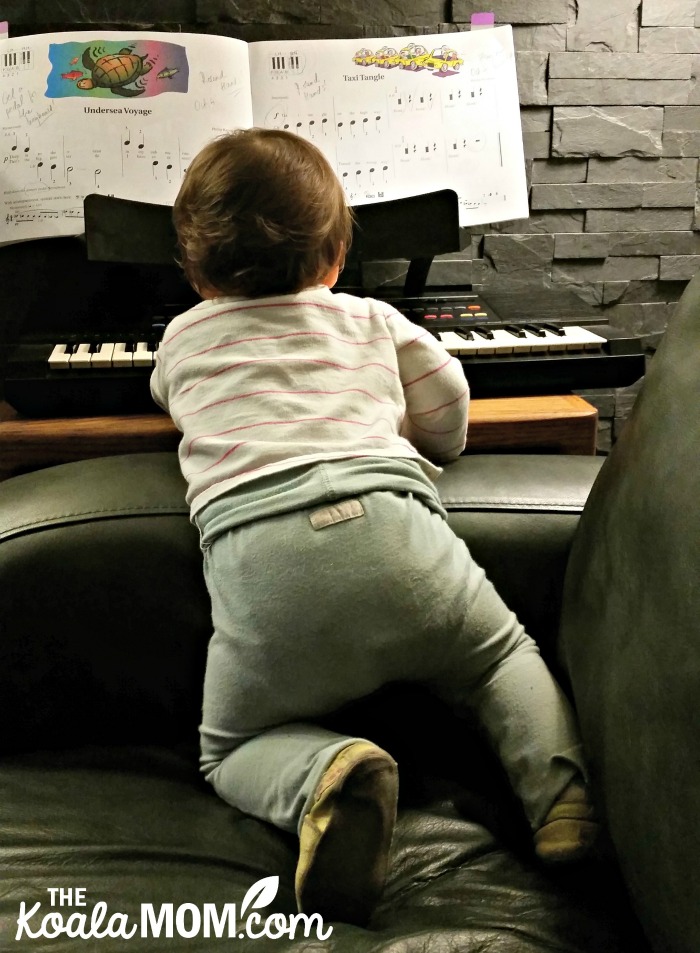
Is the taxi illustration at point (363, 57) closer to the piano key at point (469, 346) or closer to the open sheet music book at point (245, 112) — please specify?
the open sheet music book at point (245, 112)

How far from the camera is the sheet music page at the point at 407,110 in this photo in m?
1.50

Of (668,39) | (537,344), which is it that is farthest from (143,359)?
(668,39)

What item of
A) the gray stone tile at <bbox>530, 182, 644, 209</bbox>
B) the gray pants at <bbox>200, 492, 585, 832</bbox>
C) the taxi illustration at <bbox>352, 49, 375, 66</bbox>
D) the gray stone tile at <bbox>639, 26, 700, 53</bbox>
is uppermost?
the gray stone tile at <bbox>639, 26, 700, 53</bbox>

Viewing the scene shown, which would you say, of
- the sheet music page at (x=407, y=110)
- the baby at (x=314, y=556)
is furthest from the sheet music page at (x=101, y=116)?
the baby at (x=314, y=556)

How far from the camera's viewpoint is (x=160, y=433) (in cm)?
108

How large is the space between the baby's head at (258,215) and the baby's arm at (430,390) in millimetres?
136

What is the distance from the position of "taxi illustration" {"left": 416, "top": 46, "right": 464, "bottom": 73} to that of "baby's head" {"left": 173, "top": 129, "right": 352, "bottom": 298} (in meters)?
0.72

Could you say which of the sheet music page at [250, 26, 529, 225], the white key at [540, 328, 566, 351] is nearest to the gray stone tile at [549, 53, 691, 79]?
the sheet music page at [250, 26, 529, 225]

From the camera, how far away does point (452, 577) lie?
2.69 ft

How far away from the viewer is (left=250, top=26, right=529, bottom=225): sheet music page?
1.50 m

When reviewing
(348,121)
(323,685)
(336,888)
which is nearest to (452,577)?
(323,685)

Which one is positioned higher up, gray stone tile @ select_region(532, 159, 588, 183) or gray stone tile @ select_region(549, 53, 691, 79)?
gray stone tile @ select_region(549, 53, 691, 79)

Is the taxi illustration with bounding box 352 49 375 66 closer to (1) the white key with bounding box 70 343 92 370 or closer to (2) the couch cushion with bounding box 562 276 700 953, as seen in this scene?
(1) the white key with bounding box 70 343 92 370

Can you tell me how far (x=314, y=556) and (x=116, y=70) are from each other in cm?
111
